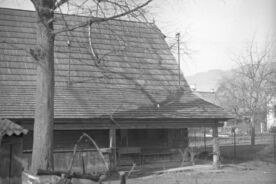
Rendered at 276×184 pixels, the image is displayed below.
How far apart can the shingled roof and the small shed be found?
4597 mm

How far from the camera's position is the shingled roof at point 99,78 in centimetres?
1700


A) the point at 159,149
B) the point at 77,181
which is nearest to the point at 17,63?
the point at 159,149

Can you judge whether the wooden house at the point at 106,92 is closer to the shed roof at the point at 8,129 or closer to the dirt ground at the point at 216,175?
the dirt ground at the point at 216,175

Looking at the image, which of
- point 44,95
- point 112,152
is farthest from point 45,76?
point 112,152

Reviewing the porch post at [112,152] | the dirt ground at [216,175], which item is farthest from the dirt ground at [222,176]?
the porch post at [112,152]

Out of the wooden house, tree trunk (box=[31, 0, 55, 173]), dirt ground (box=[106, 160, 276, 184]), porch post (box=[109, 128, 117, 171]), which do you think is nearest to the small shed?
tree trunk (box=[31, 0, 55, 173])

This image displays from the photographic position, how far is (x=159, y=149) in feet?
67.4

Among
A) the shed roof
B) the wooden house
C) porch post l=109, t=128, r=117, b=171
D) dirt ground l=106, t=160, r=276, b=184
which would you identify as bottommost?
dirt ground l=106, t=160, r=276, b=184

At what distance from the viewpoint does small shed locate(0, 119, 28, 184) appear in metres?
10.5

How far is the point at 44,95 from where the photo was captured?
10.2m

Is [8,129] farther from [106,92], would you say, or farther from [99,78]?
[99,78]

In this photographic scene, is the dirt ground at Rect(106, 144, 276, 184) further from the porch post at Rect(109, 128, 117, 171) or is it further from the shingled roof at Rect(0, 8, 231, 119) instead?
the shingled roof at Rect(0, 8, 231, 119)

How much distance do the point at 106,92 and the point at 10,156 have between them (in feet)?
29.0

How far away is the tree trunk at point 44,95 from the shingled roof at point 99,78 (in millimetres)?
5444
